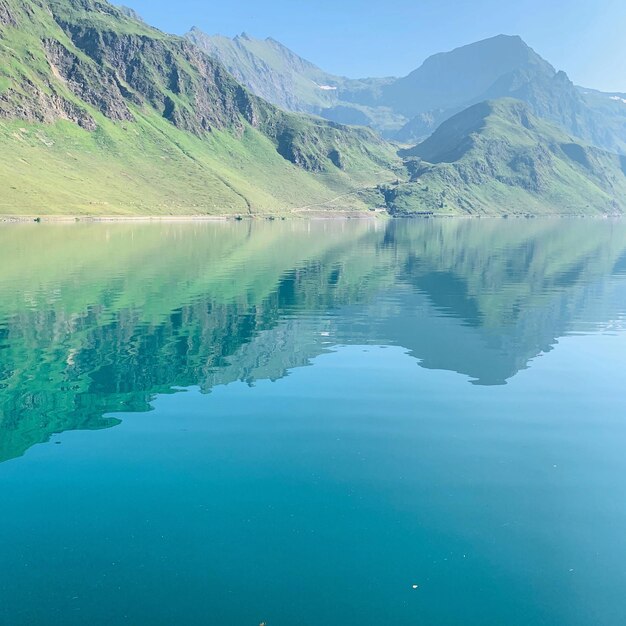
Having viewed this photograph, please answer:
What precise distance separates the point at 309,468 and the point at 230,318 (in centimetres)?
3856

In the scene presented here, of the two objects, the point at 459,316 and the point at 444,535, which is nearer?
the point at 444,535

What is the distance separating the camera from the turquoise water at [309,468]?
17.2 metres

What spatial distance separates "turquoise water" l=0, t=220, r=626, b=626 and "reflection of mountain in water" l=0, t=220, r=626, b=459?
0.40m

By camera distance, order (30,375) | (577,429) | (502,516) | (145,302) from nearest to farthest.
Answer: (502,516), (577,429), (30,375), (145,302)

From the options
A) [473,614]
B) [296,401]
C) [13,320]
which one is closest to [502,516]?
[473,614]

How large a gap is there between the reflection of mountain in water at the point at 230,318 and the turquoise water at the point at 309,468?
1.32 feet

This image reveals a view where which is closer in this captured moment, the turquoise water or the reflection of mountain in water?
the turquoise water

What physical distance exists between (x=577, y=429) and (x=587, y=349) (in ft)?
74.5

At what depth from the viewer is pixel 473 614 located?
1650 centimetres

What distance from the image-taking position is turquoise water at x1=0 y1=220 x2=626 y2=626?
56.5 feet

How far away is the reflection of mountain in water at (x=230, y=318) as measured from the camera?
39.5 m

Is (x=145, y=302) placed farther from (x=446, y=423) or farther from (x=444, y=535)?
(x=444, y=535)

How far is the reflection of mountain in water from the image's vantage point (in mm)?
39500

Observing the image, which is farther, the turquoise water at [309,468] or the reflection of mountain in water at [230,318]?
the reflection of mountain in water at [230,318]
